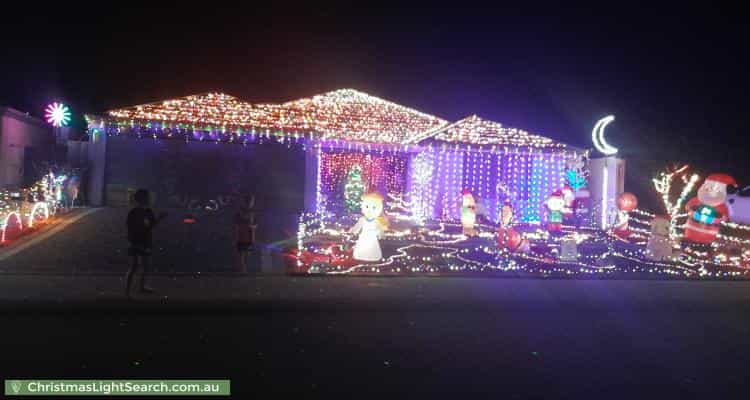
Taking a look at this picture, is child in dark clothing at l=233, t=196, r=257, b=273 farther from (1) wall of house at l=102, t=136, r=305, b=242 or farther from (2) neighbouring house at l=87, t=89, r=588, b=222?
(2) neighbouring house at l=87, t=89, r=588, b=222

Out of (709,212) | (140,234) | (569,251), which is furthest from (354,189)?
(140,234)

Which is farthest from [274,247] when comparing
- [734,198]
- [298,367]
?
[734,198]

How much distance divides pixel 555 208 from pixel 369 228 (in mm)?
6001

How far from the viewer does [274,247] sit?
12.0 m

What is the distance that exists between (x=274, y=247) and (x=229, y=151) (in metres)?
5.86

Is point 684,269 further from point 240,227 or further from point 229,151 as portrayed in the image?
point 229,151

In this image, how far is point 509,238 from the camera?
12789 mm

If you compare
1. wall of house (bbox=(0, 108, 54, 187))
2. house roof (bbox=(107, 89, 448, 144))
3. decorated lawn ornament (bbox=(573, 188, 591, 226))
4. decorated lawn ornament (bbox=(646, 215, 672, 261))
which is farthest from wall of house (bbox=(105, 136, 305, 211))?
decorated lawn ornament (bbox=(646, 215, 672, 261))

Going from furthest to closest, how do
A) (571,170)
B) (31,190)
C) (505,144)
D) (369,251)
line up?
(571,170) < (505,144) < (31,190) < (369,251)

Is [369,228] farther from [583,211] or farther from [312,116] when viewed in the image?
[583,211]

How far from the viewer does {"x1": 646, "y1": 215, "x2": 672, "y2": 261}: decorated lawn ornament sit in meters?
12.5

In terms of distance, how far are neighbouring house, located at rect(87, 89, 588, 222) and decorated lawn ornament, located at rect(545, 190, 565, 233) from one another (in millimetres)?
3436

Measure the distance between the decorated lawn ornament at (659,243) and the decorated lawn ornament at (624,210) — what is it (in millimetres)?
3389

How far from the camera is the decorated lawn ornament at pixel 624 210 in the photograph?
16.0 metres
